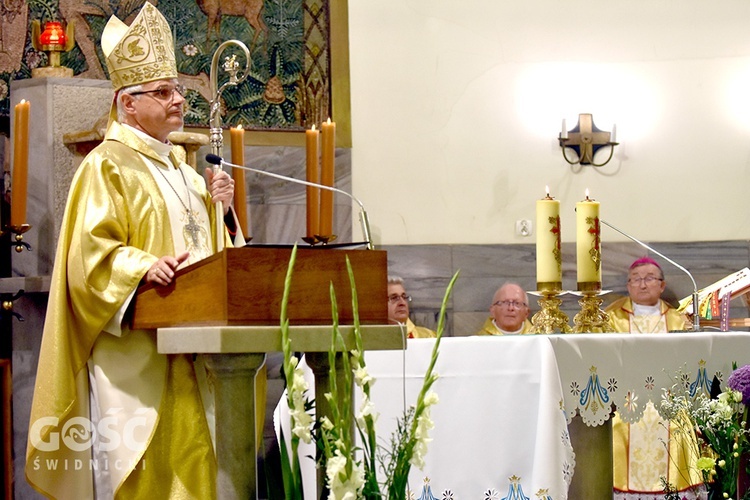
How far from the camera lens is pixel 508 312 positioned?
281 inches

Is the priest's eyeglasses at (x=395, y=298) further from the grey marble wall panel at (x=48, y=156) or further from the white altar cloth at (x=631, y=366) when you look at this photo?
the white altar cloth at (x=631, y=366)

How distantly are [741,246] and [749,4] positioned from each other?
5.34ft

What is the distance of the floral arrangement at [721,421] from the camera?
409 cm

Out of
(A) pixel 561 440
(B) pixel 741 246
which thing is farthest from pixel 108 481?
(B) pixel 741 246

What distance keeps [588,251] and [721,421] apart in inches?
30.7

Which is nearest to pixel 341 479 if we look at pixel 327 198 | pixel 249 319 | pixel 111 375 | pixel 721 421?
pixel 249 319

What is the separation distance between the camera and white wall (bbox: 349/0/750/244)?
7.39 meters

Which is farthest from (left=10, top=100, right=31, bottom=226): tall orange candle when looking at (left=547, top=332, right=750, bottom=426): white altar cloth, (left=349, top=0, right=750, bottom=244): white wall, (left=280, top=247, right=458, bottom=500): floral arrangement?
(left=280, top=247, right=458, bottom=500): floral arrangement

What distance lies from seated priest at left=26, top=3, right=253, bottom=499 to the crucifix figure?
4.07 metres

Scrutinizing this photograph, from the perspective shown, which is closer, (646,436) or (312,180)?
(312,180)

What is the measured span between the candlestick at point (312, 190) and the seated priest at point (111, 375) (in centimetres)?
211

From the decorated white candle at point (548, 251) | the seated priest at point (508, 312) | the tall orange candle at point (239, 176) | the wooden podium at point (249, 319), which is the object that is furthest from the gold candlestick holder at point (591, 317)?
the seated priest at point (508, 312)

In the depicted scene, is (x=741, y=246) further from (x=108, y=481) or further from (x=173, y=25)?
(x=108, y=481)

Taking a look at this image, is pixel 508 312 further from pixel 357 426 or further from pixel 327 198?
pixel 357 426
